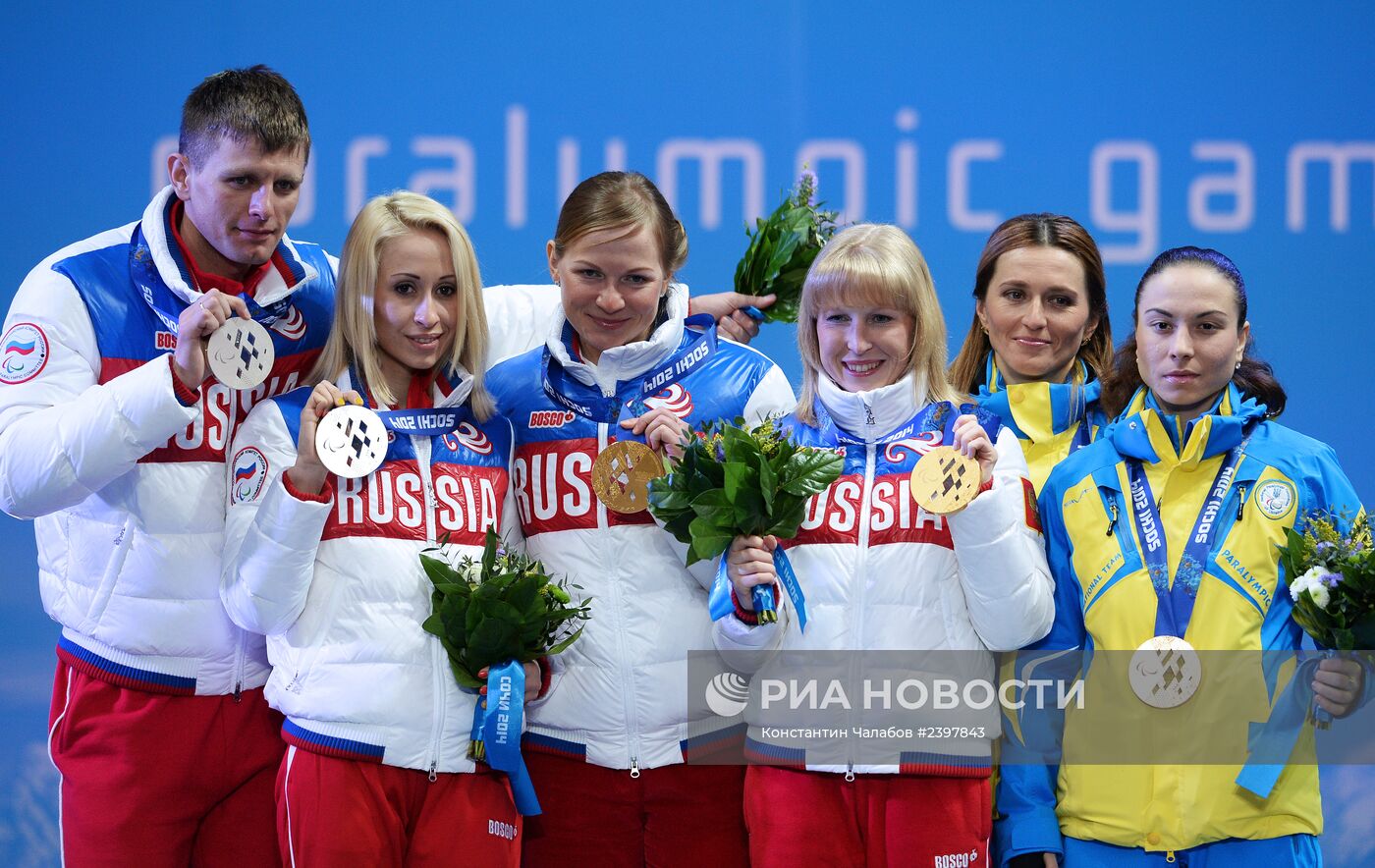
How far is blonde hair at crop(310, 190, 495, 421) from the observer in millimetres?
2604

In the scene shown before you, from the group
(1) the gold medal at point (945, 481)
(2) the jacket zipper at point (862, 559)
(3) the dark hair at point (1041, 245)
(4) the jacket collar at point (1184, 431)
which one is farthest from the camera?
(3) the dark hair at point (1041, 245)

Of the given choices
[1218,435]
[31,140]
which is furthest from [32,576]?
[1218,435]

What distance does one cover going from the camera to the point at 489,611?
240 cm

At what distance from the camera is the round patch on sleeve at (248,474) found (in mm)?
2551

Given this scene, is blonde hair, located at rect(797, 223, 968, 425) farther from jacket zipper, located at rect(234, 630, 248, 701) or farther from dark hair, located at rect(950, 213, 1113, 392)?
jacket zipper, located at rect(234, 630, 248, 701)

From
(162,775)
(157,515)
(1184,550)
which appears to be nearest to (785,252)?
(1184,550)

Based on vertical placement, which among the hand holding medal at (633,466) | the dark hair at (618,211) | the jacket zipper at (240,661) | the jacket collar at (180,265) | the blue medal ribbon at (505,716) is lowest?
the blue medal ribbon at (505,716)

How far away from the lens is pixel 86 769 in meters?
2.61

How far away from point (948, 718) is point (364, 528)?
1.13 meters

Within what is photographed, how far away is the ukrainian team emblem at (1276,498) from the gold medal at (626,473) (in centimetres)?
112

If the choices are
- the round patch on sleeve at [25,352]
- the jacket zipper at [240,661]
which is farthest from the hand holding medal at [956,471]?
the round patch on sleeve at [25,352]

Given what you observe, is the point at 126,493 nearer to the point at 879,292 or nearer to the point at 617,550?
the point at 617,550

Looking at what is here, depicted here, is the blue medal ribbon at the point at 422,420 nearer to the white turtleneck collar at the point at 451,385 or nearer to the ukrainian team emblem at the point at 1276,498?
the white turtleneck collar at the point at 451,385

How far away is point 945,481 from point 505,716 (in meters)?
0.89
